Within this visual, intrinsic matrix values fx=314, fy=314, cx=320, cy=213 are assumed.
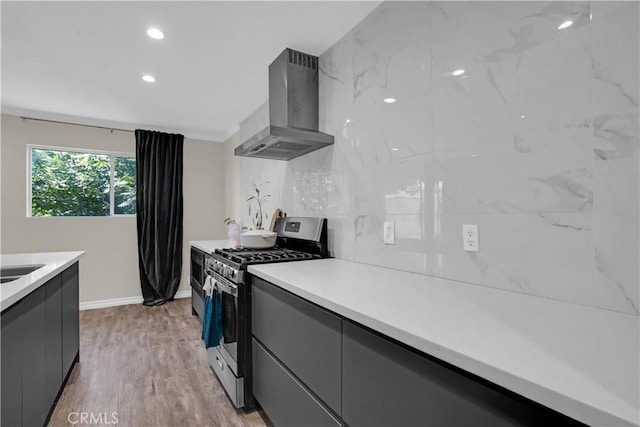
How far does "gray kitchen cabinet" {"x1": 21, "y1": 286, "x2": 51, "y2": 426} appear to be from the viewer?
4.56 feet

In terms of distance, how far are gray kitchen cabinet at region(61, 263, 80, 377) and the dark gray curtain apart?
184cm

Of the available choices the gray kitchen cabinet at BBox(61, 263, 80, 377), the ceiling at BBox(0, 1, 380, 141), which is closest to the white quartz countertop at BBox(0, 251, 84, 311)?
the gray kitchen cabinet at BBox(61, 263, 80, 377)

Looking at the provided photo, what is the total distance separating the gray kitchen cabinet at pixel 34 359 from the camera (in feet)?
4.56

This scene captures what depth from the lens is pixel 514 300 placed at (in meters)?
1.07

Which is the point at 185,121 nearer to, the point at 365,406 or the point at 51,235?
the point at 51,235

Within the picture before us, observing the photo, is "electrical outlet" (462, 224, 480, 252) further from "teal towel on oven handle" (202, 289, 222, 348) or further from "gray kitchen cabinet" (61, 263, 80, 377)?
"gray kitchen cabinet" (61, 263, 80, 377)

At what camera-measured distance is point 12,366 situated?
1248mm

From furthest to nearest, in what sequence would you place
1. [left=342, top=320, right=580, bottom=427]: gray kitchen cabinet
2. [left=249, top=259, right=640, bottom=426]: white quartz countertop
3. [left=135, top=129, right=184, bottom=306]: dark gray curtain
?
[left=135, top=129, right=184, bottom=306]: dark gray curtain
[left=342, top=320, right=580, bottom=427]: gray kitchen cabinet
[left=249, top=259, right=640, bottom=426]: white quartz countertop

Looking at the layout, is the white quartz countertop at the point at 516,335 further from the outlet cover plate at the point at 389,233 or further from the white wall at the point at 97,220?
the white wall at the point at 97,220

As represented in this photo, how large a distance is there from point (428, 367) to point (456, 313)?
23 cm

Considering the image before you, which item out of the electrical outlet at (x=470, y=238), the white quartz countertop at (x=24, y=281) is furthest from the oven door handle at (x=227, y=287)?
the electrical outlet at (x=470, y=238)

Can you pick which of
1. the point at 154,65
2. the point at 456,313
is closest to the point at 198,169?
the point at 154,65

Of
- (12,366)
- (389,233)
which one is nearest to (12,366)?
(12,366)

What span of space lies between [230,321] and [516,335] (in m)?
1.57
